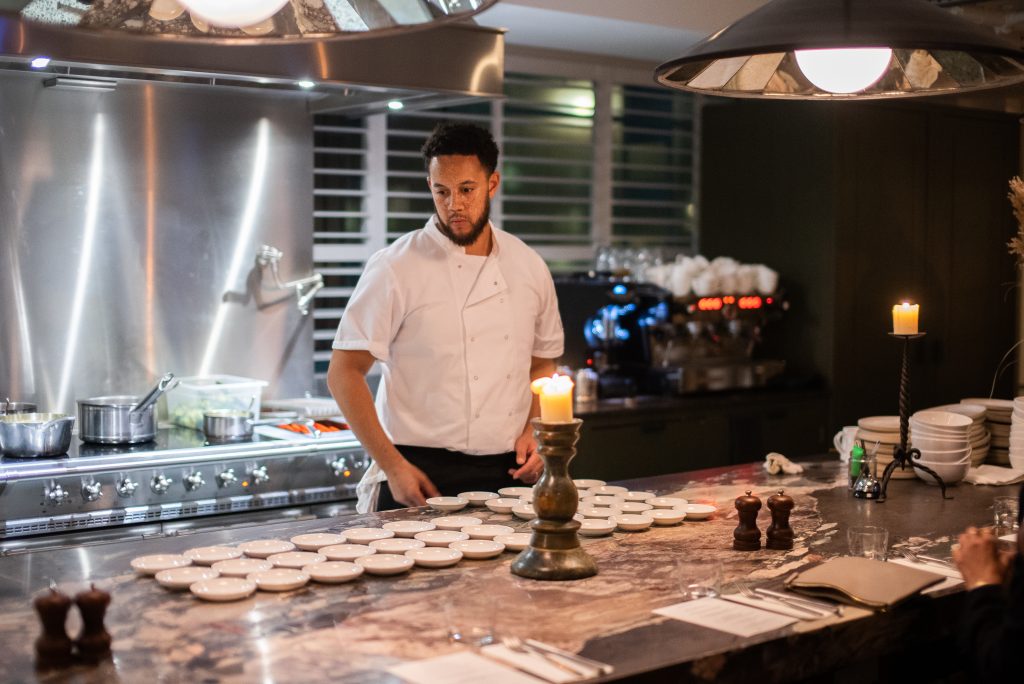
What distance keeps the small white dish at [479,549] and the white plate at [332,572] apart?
250 millimetres

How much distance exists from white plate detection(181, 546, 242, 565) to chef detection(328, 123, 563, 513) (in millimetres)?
902

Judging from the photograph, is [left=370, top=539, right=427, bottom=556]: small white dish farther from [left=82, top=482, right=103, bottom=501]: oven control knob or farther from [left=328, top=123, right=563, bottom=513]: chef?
[left=82, top=482, right=103, bottom=501]: oven control knob

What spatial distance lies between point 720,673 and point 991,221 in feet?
18.4

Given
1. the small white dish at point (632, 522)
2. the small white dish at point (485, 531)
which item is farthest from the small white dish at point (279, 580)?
the small white dish at point (632, 522)

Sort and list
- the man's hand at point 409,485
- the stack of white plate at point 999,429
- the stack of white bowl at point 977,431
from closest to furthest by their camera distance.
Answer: the man's hand at point 409,485, the stack of white bowl at point 977,431, the stack of white plate at point 999,429

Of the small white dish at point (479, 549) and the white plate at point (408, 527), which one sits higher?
the white plate at point (408, 527)

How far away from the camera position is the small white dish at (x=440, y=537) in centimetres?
255

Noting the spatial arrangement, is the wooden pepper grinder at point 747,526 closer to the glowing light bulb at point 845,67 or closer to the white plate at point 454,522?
the white plate at point 454,522

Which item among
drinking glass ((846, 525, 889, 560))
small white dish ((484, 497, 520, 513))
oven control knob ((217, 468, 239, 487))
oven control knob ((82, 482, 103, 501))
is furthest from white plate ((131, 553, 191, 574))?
oven control knob ((217, 468, 239, 487))

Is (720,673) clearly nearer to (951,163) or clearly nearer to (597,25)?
(597,25)

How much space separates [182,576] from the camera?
223 centimetres

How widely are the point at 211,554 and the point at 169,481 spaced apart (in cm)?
160

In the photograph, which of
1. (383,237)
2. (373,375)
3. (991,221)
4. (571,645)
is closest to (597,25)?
(383,237)

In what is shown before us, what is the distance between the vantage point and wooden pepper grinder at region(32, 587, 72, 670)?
5.98ft
